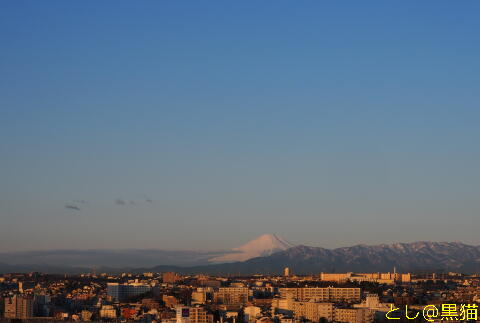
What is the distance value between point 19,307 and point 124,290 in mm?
29293

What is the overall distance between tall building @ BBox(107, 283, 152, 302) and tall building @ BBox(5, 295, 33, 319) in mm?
22103

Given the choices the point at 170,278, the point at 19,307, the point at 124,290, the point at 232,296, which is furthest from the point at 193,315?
the point at 170,278

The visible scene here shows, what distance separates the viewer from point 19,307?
102500 mm

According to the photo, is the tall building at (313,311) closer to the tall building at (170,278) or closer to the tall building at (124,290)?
the tall building at (124,290)

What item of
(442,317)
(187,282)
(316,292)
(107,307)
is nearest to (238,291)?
(316,292)

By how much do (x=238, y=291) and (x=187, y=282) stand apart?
138 ft

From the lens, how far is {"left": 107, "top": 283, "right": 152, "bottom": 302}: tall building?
128050 millimetres

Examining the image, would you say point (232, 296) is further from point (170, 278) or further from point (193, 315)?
point (170, 278)

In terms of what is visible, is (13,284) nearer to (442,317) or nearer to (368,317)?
(368,317)

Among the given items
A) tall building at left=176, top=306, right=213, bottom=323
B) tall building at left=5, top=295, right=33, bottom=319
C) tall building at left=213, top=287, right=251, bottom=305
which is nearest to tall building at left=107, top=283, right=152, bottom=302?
tall building at left=213, top=287, right=251, bottom=305

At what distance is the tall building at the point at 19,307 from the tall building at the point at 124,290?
A: 2210 cm

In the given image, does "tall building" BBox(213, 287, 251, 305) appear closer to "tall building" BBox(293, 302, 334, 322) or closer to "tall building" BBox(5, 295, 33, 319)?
"tall building" BBox(293, 302, 334, 322)

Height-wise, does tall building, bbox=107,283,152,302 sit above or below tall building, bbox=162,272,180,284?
below

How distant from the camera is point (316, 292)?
116 m
